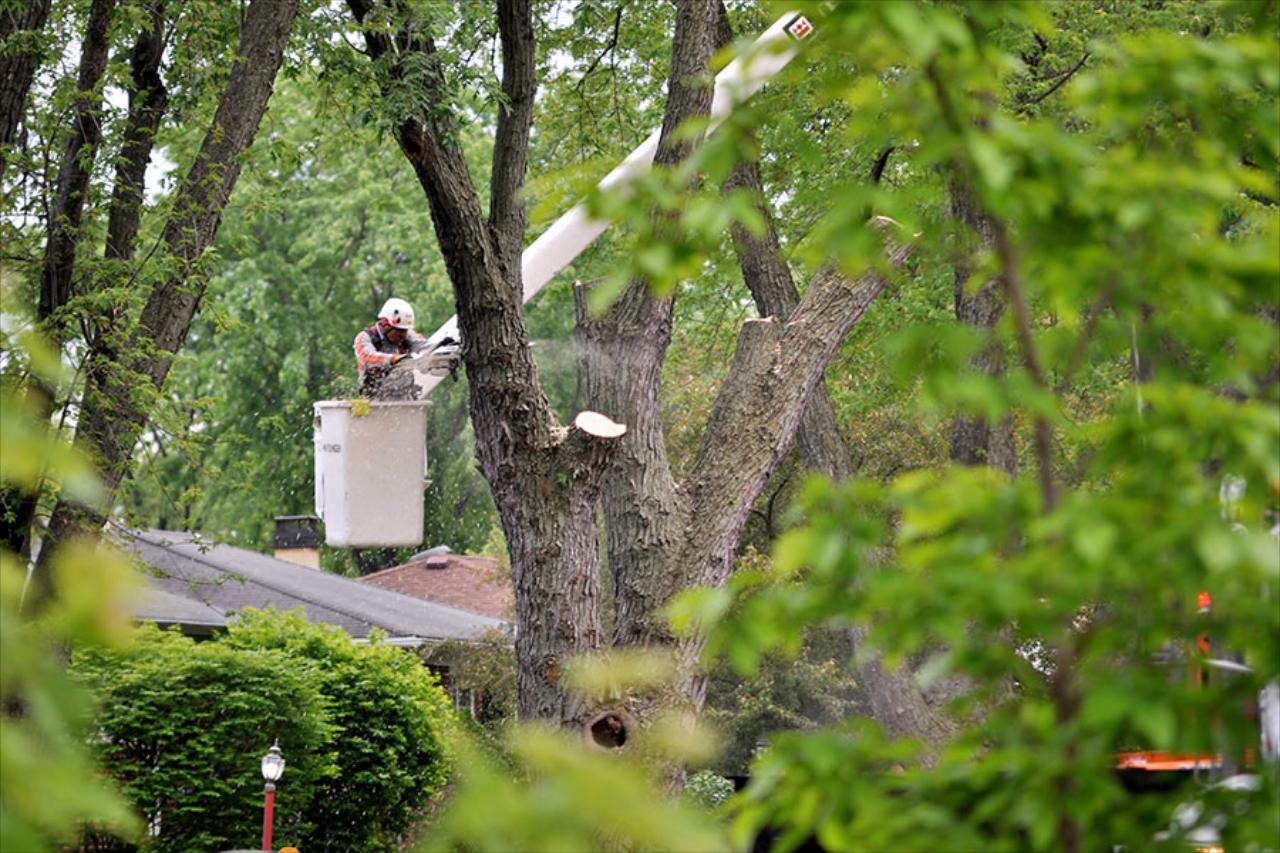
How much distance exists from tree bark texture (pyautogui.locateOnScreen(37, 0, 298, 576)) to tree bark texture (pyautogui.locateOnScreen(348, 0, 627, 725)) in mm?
1433

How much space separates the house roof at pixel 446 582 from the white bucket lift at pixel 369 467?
953 inches

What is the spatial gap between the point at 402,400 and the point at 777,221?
24.6ft

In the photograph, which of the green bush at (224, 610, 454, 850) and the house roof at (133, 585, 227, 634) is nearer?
the green bush at (224, 610, 454, 850)

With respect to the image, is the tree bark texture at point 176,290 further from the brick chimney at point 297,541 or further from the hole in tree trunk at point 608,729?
the brick chimney at point 297,541

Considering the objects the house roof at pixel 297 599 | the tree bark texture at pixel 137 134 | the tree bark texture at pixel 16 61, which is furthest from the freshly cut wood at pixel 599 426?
the house roof at pixel 297 599

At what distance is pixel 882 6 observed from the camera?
2186mm

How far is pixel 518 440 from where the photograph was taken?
28.7ft

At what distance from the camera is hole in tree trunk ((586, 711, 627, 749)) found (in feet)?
27.0

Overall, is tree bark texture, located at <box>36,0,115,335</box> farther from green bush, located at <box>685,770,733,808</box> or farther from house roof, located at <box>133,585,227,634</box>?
green bush, located at <box>685,770,733,808</box>

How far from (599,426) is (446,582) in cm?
2724

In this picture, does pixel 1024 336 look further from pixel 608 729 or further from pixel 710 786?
pixel 710 786

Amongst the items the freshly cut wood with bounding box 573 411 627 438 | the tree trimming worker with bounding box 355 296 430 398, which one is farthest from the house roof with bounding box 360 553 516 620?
the freshly cut wood with bounding box 573 411 627 438

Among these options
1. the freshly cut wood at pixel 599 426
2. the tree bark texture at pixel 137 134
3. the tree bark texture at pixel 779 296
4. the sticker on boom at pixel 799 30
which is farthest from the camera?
the tree bark texture at pixel 779 296

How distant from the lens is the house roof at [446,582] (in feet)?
113
